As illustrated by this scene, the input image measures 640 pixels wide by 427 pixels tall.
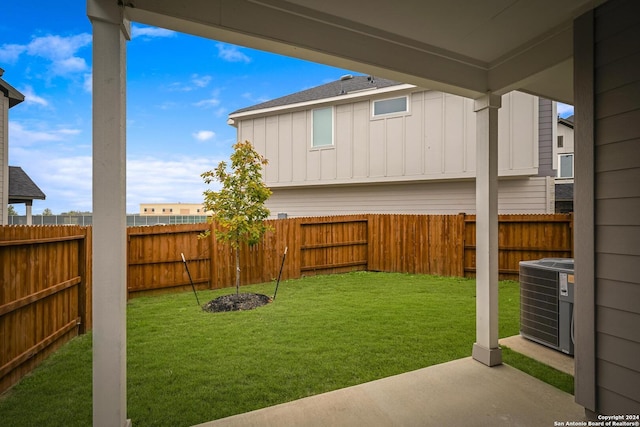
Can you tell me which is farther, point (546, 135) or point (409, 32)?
point (546, 135)

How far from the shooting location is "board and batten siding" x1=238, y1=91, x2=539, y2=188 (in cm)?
862

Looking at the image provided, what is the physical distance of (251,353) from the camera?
3.84 m

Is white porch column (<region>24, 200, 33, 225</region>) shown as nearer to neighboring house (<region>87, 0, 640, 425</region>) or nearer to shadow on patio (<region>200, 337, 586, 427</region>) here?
neighboring house (<region>87, 0, 640, 425</region>)

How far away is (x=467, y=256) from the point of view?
27.7 ft

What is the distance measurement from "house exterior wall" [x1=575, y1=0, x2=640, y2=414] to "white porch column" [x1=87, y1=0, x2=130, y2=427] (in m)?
3.22

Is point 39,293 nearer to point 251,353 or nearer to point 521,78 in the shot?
point 251,353

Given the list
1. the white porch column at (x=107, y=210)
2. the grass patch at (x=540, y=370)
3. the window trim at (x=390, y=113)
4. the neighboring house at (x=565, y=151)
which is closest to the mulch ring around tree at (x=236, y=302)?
the white porch column at (x=107, y=210)

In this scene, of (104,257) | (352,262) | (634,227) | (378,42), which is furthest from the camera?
(352,262)

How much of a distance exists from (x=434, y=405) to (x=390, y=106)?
9.12m

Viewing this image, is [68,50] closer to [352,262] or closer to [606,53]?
[352,262]

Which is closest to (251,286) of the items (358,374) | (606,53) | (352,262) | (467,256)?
(352,262)

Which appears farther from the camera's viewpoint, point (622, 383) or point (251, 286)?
point (251, 286)

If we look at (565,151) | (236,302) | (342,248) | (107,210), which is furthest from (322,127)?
(565,151)

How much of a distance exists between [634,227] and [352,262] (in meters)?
7.58
